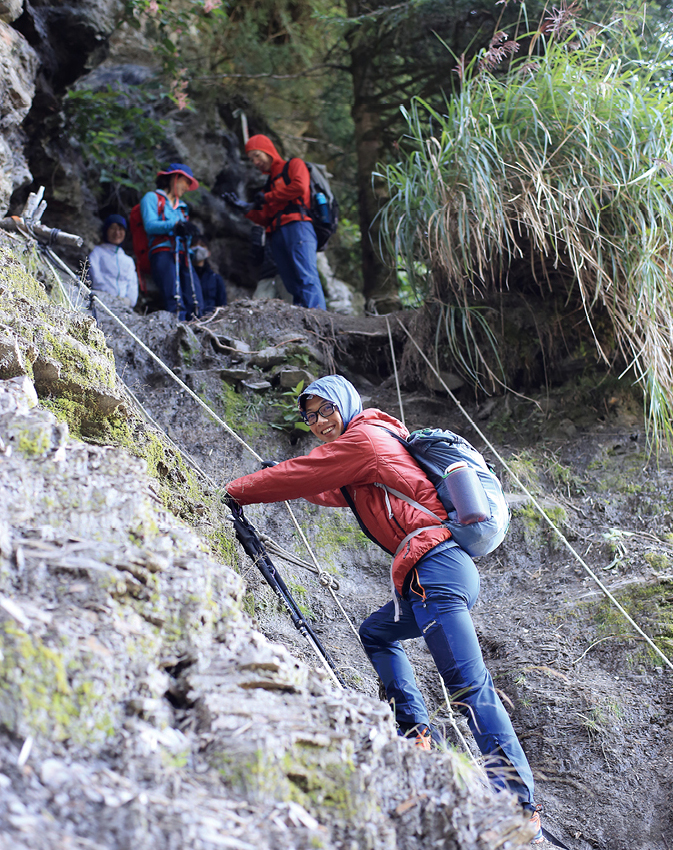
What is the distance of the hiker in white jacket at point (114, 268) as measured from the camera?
6438mm

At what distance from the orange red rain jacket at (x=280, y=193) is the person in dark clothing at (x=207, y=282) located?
28.4 inches

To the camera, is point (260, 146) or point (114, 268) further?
point (260, 146)

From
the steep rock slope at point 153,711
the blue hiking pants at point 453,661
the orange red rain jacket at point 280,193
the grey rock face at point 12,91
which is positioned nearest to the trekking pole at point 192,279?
the orange red rain jacket at point 280,193

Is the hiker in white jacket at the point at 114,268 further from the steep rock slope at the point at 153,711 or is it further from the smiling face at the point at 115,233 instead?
the steep rock slope at the point at 153,711

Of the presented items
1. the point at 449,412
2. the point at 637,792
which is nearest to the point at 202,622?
the point at 637,792

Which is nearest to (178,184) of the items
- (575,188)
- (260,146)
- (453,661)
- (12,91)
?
(260,146)

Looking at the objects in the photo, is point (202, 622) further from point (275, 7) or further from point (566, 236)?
point (275, 7)

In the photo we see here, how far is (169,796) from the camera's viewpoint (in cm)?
147

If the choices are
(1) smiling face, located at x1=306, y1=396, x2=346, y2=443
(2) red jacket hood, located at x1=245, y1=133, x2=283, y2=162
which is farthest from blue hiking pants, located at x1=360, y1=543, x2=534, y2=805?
(2) red jacket hood, located at x1=245, y1=133, x2=283, y2=162

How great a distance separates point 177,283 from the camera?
668 cm

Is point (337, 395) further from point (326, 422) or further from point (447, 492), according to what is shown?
point (447, 492)

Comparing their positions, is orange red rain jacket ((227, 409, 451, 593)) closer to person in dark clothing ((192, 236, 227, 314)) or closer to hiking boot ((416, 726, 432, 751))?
hiking boot ((416, 726, 432, 751))

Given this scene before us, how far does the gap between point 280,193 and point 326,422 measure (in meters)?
3.95

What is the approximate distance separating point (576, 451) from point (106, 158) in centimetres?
584
